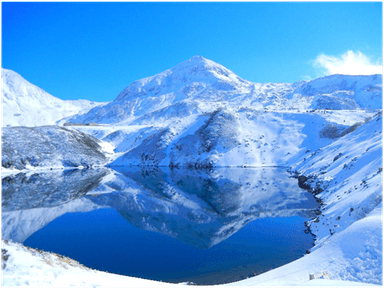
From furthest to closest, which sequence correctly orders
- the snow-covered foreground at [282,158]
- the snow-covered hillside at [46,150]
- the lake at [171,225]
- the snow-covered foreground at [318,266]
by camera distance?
the snow-covered hillside at [46,150] → the lake at [171,225] → the snow-covered foreground at [282,158] → the snow-covered foreground at [318,266]

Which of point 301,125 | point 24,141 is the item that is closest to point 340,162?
point 301,125

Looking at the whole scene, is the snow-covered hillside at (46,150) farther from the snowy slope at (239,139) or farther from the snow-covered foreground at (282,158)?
the snowy slope at (239,139)

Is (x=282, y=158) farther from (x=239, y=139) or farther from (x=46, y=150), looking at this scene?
(x=46, y=150)

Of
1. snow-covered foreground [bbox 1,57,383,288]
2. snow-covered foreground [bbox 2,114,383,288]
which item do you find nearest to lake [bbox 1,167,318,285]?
snow-covered foreground [bbox 1,57,383,288]

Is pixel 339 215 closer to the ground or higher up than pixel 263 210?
closer to the ground

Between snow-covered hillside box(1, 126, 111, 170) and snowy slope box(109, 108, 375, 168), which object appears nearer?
snowy slope box(109, 108, 375, 168)

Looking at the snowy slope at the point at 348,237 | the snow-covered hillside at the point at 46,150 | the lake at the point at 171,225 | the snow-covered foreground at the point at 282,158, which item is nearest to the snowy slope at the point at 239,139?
the snow-covered foreground at the point at 282,158

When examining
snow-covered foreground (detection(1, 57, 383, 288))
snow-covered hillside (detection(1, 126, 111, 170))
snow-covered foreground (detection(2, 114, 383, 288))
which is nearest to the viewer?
snow-covered foreground (detection(2, 114, 383, 288))

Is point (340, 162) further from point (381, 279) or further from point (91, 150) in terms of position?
point (91, 150)

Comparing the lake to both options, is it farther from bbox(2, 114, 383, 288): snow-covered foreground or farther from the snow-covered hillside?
the snow-covered hillside
